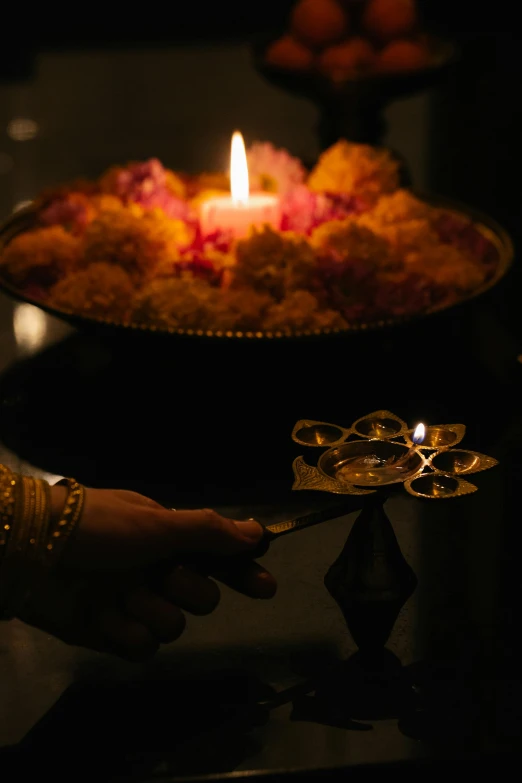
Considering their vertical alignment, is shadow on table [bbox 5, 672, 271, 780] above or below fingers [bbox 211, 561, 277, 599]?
below

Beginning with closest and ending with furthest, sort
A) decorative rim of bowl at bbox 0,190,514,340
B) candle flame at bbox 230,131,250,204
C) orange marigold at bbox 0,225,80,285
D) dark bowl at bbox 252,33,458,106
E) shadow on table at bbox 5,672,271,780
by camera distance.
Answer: shadow on table at bbox 5,672,271,780 < decorative rim of bowl at bbox 0,190,514,340 < orange marigold at bbox 0,225,80,285 < candle flame at bbox 230,131,250,204 < dark bowl at bbox 252,33,458,106

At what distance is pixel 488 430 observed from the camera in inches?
41.2

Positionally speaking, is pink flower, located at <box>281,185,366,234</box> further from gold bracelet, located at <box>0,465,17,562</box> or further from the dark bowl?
gold bracelet, located at <box>0,465,17,562</box>

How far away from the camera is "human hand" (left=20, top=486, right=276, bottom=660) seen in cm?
68

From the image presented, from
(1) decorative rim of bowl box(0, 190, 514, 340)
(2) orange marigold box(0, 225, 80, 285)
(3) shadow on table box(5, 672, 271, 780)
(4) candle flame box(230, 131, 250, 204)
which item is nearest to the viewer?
(3) shadow on table box(5, 672, 271, 780)

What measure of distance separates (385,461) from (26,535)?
22 cm

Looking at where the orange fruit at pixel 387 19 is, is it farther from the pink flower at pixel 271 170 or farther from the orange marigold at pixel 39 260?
the orange marigold at pixel 39 260

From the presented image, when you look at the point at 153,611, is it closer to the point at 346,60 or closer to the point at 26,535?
the point at 26,535

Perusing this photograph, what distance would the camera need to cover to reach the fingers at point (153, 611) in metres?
0.70

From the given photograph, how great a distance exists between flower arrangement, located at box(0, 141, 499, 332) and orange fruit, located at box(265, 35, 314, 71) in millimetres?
414

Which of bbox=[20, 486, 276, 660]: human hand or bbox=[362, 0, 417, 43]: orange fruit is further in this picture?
bbox=[362, 0, 417, 43]: orange fruit

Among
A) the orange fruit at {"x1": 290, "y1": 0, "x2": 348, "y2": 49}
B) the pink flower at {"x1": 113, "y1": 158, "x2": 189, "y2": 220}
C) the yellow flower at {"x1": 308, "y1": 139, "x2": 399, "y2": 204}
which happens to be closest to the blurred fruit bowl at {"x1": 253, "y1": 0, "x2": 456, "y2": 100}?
the orange fruit at {"x1": 290, "y1": 0, "x2": 348, "y2": 49}

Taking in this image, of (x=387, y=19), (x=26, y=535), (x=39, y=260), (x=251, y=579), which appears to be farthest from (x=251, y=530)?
(x=387, y=19)

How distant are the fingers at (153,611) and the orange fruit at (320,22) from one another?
117cm
